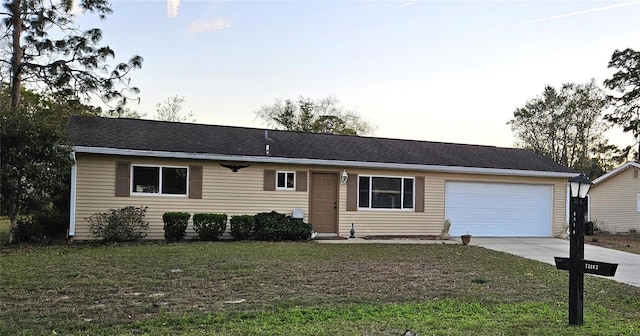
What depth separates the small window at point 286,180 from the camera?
14109mm

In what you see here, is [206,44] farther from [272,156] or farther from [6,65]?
[6,65]

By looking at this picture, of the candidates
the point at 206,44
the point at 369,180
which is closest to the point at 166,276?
the point at 369,180

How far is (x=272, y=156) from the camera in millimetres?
13719

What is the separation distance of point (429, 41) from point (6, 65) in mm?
15554

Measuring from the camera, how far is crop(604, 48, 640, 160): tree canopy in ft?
75.7

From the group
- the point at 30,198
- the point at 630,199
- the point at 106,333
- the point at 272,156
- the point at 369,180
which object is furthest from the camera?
the point at 630,199

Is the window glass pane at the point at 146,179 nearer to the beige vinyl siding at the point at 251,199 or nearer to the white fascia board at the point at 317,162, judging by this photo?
the beige vinyl siding at the point at 251,199

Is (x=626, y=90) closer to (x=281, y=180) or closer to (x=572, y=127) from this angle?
(x=572, y=127)

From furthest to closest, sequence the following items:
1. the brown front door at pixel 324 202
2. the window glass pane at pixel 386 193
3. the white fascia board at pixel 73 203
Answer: the window glass pane at pixel 386 193 → the brown front door at pixel 324 202 → the white fascia board at pixel 73 203

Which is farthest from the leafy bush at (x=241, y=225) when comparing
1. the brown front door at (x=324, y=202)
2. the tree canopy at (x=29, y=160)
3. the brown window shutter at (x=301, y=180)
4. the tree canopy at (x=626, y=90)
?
the tree canopy at (x=626, y=90)

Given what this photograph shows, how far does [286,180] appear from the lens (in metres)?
14.2

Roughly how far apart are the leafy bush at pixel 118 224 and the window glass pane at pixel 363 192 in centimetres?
634

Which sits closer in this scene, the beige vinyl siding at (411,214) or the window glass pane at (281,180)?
the window glass pane at (281,180)

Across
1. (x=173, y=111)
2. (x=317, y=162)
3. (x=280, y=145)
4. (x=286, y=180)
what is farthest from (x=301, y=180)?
(x=173, y=111)
